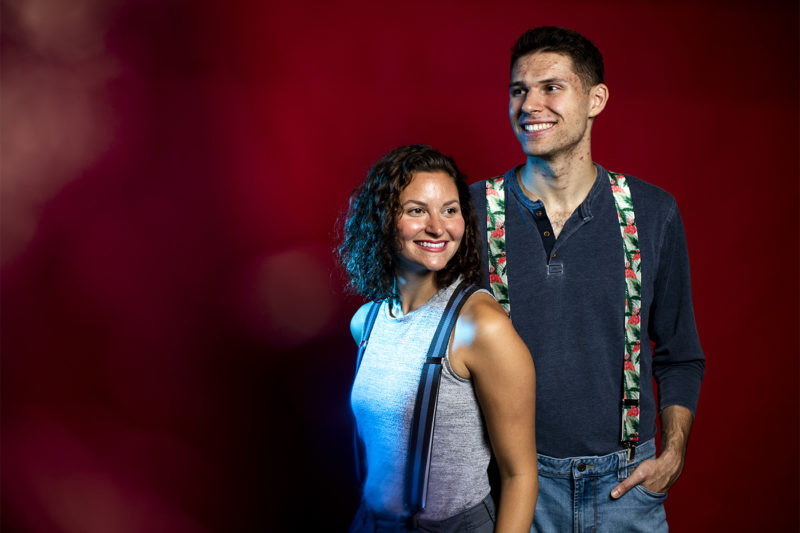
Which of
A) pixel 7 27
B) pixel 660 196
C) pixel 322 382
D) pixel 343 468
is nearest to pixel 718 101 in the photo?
pixel 660 196

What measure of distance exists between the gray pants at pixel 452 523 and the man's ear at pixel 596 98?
3.30 feet

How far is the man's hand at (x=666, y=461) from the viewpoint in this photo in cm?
151

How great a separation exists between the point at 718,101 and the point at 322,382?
1.89 m

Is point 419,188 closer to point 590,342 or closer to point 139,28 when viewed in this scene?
point 590,342

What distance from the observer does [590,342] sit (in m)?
1.49

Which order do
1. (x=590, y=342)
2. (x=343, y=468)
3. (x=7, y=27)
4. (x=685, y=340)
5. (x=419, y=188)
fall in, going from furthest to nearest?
1. (x=343, y=468)
2. (x=7, y=27)
3. (x=685, y=340)
4. (x=590, y=342)
5. (x=419, y=188)

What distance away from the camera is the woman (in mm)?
1225

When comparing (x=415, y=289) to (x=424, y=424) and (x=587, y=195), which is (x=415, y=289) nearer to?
(x=424, y=424)

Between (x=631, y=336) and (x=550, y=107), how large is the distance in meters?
0.60

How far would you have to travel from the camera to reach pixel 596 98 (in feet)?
5.42

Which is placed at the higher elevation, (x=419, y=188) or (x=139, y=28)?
(x=139, y=28)

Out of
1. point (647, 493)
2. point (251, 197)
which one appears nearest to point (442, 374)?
point (647, 493)

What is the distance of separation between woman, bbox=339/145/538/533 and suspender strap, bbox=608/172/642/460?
1.21 ft

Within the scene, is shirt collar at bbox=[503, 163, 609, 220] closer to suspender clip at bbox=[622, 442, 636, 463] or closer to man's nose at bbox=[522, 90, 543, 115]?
man's nose at bbox=[522, 90, 543, 115]
